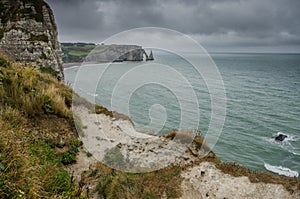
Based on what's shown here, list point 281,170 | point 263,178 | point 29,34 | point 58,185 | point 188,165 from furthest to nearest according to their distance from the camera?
point 29,34, point 281,170, point 188,165, point 263,178, point 58,185

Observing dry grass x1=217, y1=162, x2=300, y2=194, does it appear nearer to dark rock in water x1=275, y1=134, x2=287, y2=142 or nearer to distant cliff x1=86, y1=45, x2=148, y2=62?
distant cliff x1=86, y1=45, x2=148, y2=62

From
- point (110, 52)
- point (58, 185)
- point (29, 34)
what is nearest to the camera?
point (58, 185)

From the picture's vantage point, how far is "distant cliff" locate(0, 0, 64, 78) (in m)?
22.5

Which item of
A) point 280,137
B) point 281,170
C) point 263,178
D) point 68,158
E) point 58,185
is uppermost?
point 58,185

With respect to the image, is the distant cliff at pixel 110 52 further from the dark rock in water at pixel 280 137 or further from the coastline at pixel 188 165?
the dark rock in water at pixel 280 137

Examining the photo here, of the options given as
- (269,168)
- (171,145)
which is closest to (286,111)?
(269,168)

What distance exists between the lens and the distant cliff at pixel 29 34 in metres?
22.5

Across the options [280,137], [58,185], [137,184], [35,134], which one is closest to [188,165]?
[137,184]

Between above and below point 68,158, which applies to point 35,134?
above

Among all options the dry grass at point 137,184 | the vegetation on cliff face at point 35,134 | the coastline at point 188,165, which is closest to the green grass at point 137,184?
the dry grass at point 137,184

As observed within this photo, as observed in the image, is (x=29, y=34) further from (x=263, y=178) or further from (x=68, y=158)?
(x=263, y=178)

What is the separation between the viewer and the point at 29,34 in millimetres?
23719

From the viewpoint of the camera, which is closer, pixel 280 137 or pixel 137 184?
pixel 137 184

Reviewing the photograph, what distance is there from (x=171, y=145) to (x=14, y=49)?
65.7 ft
